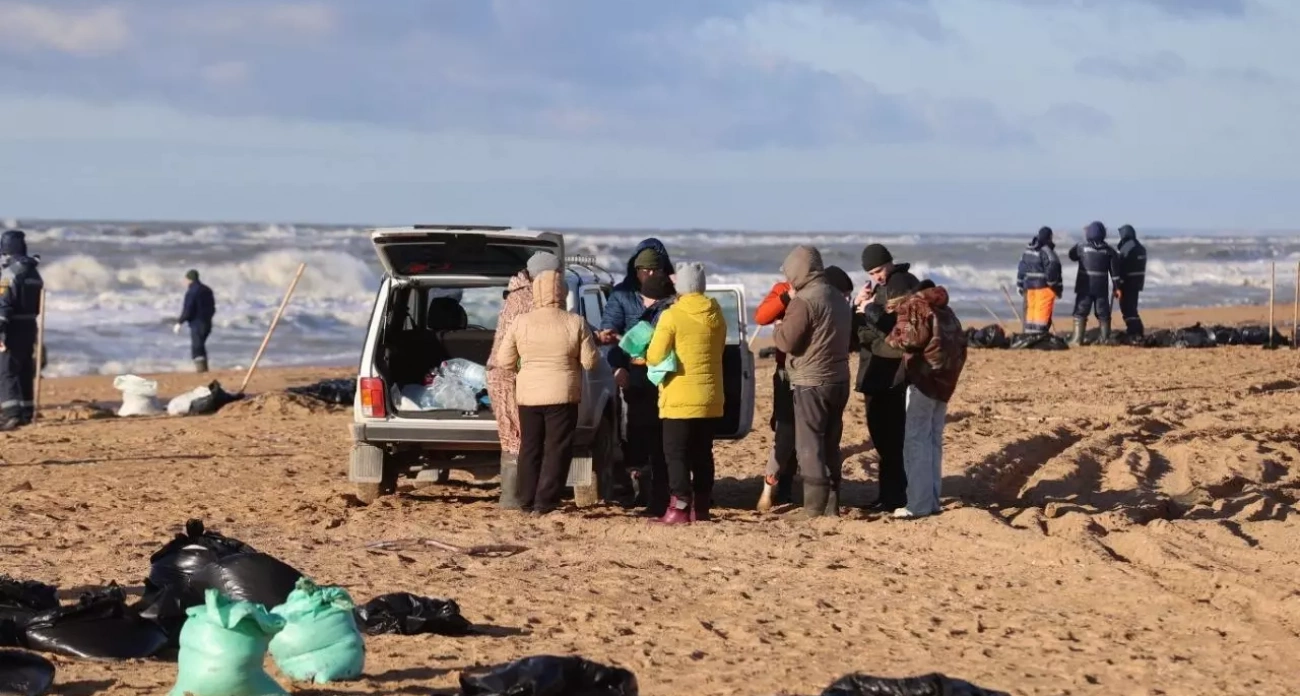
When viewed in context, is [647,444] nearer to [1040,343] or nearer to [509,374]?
[509,374]

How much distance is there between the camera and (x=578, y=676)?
556cm

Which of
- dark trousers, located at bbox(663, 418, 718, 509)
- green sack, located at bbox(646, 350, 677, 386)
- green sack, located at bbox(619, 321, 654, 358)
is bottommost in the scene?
dark trousers, located at bbox(663, 418, 718, 509)

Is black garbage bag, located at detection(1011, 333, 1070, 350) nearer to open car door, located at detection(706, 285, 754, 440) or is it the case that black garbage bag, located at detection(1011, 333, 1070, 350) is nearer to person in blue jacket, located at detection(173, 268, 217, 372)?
person in blue jacket, located at detection(173, 268, 217, 372)

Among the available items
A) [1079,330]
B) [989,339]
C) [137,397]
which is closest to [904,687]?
[137,397]

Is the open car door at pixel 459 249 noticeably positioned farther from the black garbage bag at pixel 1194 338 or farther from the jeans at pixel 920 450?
the black garbage bag at pixel 1194 338

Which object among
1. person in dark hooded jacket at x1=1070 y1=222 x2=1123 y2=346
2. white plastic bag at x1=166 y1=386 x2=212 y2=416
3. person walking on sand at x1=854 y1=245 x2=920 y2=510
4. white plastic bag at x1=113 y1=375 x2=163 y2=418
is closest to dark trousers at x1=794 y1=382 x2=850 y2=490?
person walking on sand at x1=854 y1=245 x2=920 y2=510

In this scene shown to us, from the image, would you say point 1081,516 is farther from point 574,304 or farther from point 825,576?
point 574,304

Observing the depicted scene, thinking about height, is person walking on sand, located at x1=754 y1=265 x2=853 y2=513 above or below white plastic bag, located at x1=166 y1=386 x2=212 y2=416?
above

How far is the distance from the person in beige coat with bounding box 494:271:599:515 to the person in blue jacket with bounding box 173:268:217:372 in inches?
549

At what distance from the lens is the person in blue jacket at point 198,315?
924 inches

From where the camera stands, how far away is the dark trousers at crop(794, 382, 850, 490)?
10.2m

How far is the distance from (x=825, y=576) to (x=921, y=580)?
0.48 metres

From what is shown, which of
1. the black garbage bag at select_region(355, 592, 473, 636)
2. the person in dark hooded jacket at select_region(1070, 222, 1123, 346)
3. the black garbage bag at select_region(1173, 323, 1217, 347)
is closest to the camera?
the black garbage bag at select_region(355, 592, 473, 636)

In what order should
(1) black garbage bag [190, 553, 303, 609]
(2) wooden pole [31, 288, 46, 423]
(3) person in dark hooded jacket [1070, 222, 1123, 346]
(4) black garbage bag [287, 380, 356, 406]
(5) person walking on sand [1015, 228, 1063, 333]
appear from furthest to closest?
1. (3) person in dark hooded jacket [1070, 222, 1123, 346]
2. (5) person walking on sand [1015, 228, 1063, 333]
3. (4) black garbage bag [287, 380, 356, 406]
4. (2) wooden pole [31, 288, 46, 423]
5. (1) black garbage bag [190, 553, 303, 609]
